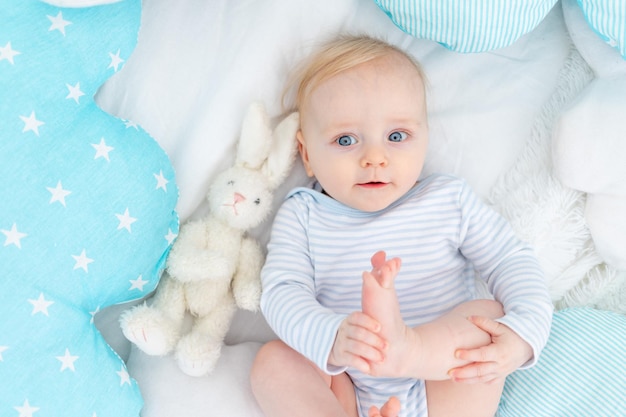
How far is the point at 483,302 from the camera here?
109 cm

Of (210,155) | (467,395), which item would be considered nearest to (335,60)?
(210,155)

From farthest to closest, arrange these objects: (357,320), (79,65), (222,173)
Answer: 1. (222,173)
2. (79,65)
3. (357,320)

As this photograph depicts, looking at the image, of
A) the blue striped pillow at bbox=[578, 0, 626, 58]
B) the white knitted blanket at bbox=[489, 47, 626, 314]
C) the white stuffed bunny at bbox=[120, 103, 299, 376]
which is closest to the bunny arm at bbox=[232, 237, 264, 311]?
the white stuffed bunny at bbox=[120, 103, 299, 376]

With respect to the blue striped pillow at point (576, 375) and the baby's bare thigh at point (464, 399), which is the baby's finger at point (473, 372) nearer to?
the baby's bare thigh at point (464, 399)

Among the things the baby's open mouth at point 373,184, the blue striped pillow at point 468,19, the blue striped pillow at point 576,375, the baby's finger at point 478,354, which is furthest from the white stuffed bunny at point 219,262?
the blue striped pillow at point 576,375

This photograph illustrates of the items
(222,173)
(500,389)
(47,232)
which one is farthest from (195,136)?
(500,389)

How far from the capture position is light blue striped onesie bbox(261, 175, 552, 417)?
1.11 metres

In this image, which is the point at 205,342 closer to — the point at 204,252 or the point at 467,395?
the point at 204,252

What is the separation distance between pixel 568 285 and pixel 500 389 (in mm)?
281

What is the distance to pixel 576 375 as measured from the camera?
1.13 meters

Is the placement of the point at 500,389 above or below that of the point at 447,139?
below

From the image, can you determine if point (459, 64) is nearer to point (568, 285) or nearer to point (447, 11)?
point (447, 11)

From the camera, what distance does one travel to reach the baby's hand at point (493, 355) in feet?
3.28

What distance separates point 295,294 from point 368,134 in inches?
11.6
